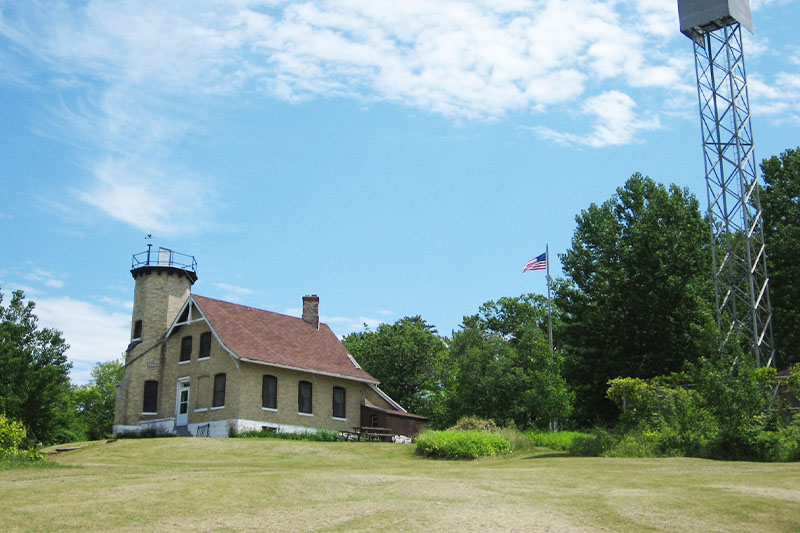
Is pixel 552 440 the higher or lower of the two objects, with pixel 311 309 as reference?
lower

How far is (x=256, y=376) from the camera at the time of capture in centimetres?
3669

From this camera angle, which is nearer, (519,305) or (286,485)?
(286,485)

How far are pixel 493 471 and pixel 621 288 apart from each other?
994 inches

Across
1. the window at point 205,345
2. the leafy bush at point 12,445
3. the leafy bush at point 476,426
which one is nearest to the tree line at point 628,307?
Result: the leafy bush at point 476,426

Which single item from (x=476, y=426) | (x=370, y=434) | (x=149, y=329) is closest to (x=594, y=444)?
(x=476, y=426)

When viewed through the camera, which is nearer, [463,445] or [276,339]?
[463,445]

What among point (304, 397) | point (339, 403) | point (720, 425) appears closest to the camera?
point (720, 425)

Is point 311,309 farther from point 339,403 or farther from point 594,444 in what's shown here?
Result: point 594,444

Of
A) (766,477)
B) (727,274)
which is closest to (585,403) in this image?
(727,274)

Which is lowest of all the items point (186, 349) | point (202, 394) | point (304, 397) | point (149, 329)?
point (304, 397)

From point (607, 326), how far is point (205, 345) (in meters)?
21.1

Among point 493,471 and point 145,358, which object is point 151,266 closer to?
point 145,358

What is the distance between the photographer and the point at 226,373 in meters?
36.8

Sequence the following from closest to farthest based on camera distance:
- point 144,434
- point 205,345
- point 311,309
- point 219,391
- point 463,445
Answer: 1. point 463,445
2. point 219,391
3. point 144,434
4. point 205,345
5. point 311,309
